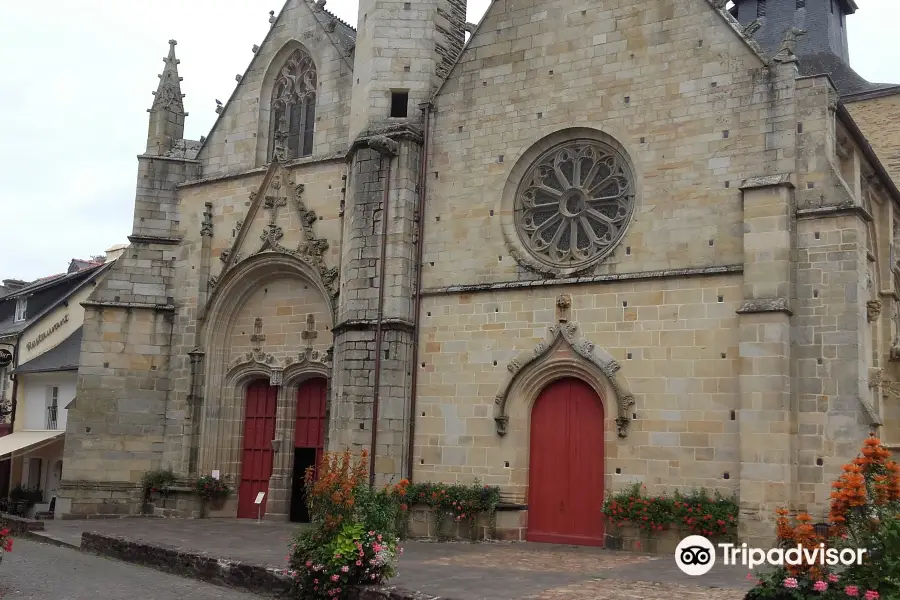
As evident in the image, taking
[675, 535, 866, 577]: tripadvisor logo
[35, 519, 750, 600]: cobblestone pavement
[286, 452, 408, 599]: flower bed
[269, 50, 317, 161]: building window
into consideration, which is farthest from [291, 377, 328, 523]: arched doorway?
[286, 452, 408, 599]: flower bed

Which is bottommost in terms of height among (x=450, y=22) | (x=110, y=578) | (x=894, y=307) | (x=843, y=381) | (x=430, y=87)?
(x=110, y=578)

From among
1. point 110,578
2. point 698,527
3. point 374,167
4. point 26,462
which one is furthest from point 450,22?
point 26,462

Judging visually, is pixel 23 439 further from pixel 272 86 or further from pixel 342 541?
pixel 342 541

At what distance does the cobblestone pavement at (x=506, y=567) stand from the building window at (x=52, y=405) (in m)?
8.72

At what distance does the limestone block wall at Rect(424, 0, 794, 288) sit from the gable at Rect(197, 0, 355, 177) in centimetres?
273

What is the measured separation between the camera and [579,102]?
14648 millimetres

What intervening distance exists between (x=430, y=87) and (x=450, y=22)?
5.06ft

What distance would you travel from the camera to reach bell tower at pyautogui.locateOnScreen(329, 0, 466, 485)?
14.9 metres

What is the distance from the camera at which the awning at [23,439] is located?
21.8 meters

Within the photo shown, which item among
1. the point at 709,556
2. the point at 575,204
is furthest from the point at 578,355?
the point at 709,556

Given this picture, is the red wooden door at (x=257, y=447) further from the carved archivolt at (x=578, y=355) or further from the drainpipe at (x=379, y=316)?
the carved archivolt at (x=578, y=355)

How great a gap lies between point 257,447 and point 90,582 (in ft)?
24.1

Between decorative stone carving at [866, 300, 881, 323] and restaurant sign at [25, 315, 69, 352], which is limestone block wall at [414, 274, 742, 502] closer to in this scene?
decorative stone carving at [866, 300, 881, 323]

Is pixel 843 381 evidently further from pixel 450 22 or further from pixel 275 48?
pixel 275 48
